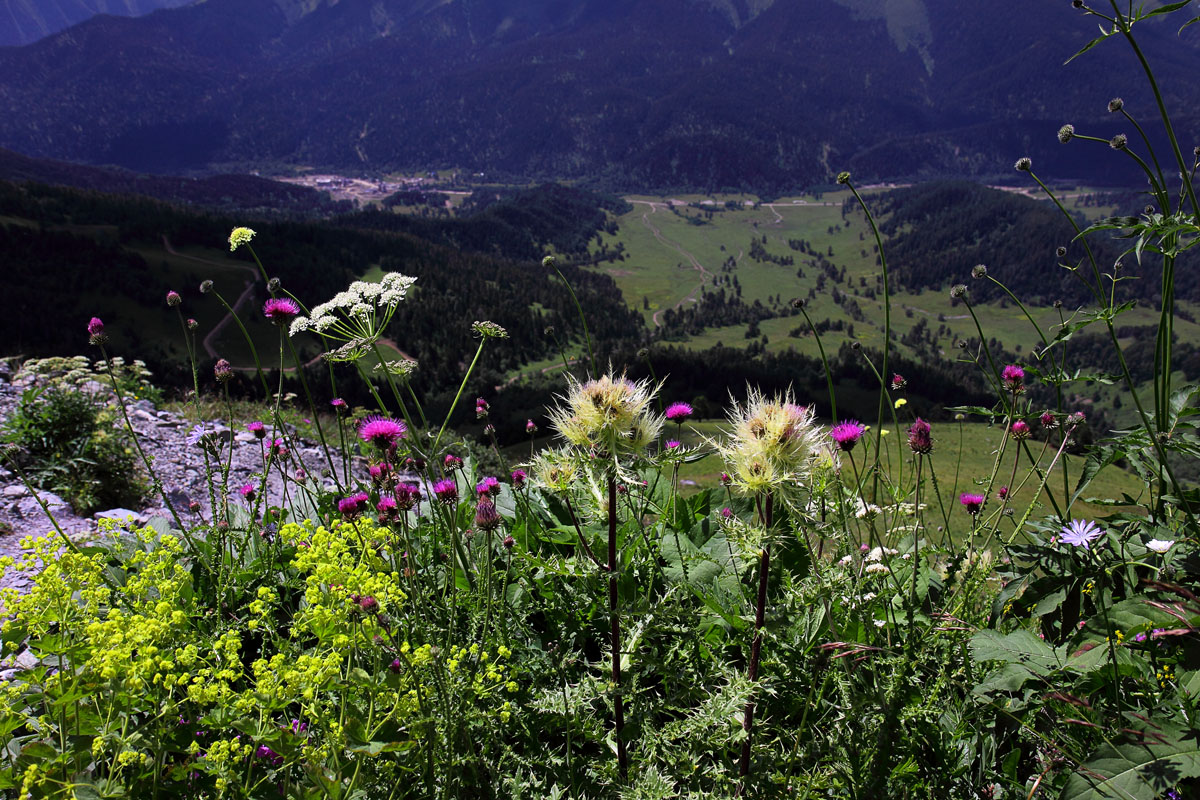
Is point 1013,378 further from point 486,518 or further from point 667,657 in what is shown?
point 486,518

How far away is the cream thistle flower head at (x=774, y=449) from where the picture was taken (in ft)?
7.61

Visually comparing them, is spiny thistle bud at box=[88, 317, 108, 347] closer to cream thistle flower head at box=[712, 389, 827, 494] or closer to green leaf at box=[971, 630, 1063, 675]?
cream thistle flower head at box=[712, 389, 827, 494]

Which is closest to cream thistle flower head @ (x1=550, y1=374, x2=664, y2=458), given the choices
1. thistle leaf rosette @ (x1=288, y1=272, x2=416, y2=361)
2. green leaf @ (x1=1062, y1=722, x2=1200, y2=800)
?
thistle leaf rosette @ (x1=288, y1=272, x2=416, y2=361)

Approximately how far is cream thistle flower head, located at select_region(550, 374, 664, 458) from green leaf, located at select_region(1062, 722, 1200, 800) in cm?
204

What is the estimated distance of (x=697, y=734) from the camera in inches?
104

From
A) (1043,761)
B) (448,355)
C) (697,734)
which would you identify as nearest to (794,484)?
(697,734)

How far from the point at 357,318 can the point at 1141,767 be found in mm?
4151

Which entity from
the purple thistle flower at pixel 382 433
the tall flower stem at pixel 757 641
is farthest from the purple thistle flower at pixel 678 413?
the purple thistle flower at pixel 382 433

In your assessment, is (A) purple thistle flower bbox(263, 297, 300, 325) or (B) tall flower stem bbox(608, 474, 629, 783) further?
(A) purple thistle flower bbox(263, 297, 300, 325)

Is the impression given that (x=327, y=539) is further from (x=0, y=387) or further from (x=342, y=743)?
(x=0, y=387)

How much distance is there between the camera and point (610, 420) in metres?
2.50

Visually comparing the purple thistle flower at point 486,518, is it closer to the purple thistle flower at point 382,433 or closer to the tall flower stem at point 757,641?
the purple thistle flower at point 382,433

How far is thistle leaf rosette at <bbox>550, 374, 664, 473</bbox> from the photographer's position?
98.7 inches

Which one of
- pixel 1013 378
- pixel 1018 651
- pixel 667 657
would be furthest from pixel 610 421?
pixel 1013 378
